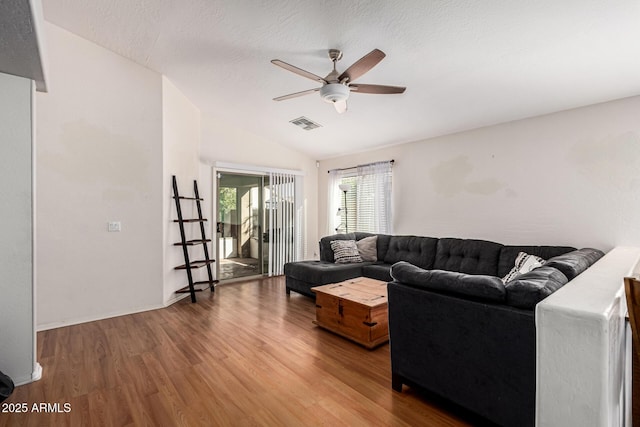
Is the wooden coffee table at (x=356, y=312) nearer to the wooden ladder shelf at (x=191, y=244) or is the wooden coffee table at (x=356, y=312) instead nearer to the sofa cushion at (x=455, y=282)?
the sofa cushion at (x=455, y=282)

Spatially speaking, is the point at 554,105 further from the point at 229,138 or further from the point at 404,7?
the point at 229,138

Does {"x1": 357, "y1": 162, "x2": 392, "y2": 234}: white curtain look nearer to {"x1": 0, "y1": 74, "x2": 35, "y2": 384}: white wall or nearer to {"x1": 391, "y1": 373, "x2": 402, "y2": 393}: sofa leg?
{"x1": 391, "y1": 373, "x2": 402, "y2": 393}: sofa leg

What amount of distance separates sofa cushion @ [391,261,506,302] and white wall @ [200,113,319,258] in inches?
156

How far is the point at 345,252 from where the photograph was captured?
15.7ft

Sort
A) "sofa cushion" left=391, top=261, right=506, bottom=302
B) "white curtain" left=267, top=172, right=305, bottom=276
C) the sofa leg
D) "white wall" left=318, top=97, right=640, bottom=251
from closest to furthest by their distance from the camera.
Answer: "sofa cushion" left=391, top=261, right=506, bottom=302 → the sofa leg → "white wall" left=318, top=97, right=640, bottom=251 → "white curtain" left=267, top=172, right=305, bottom=276

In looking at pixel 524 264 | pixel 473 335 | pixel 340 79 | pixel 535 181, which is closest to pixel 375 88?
pixel 340 79

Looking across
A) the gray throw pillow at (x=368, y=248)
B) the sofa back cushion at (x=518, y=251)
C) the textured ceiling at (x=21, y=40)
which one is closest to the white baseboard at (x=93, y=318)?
the textured ceiling at (x=21, y=40)

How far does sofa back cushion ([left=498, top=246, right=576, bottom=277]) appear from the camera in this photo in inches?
127

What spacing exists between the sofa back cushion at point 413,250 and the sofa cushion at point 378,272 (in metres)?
0.30

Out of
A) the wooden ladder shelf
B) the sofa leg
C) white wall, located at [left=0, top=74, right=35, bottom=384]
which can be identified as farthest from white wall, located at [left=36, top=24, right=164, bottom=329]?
the sofa leg

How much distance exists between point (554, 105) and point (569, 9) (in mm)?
1614

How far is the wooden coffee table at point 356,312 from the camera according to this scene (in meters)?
2.76

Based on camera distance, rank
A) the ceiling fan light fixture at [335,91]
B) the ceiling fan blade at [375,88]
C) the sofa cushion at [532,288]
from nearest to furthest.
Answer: the sofa cushion at [532,288] < the ceiling fan light fixture at [335,91] < the ceiling fan blade at [375,88]

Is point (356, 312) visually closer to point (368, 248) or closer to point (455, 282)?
point (455, 282)
